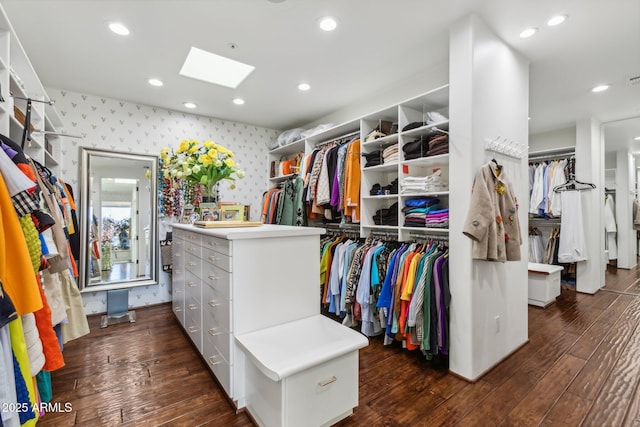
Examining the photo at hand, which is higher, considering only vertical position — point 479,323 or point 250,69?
point 250,69

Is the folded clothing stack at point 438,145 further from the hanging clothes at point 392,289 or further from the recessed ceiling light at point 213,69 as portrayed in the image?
the recessed ceiling light at point 213,69

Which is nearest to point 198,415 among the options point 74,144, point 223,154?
point 223,154

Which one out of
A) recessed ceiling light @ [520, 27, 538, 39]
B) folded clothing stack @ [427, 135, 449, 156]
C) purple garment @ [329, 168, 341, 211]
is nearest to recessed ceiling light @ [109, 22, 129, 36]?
purple garment @ [329, 168, 341, 211]

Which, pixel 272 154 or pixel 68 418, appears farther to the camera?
pixel 272 154

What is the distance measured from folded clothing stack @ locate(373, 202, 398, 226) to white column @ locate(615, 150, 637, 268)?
16.2 feet

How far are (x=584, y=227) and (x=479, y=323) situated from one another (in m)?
3.45

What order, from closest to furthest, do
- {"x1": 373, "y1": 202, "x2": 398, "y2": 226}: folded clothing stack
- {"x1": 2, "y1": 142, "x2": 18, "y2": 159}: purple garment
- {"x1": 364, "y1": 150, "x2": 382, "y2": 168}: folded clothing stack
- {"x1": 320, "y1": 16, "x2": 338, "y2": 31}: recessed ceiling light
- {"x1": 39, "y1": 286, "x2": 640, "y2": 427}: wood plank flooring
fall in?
{"x1": 2, "y1": 142, "x2": 18, "y2": 159}: purple garment → {"x1": 39, "y1": 286, "x2": 640, "y2": 427}: wood plank flooring → {"x1": 320, "y1": 16, "x2": 338, "y2": 31}: recessed ceiling light → {"x1": 373, "y1": 202, "x2": 398, "y2": 226}: folded clothing stack → {"x1": 364, "y1": 150, "x2": 382, "y2": 168}: folded clothing stack

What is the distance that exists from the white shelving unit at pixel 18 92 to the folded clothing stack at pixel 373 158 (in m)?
2.60

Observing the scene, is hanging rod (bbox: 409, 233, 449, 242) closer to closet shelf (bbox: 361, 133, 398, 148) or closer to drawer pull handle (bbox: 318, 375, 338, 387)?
closet shelf (bbox: 361, 133, 398, 148)

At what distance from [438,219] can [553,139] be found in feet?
12.8

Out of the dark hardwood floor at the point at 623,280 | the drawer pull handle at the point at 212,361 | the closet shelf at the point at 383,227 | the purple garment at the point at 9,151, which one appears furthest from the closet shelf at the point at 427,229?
the dark hardwood floor at the point at 623,280

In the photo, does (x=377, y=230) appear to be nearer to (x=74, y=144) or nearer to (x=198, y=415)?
(x=198, y=415)

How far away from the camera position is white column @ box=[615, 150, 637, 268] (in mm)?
4938

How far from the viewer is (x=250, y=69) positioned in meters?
2.80
